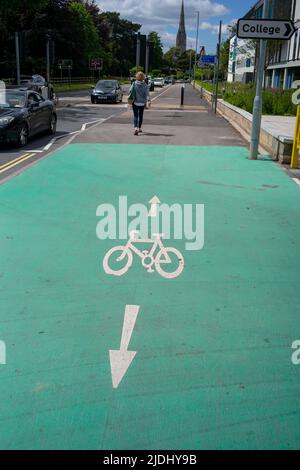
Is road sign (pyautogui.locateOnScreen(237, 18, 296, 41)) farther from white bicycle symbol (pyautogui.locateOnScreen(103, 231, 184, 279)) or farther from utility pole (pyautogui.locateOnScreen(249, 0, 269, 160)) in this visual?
white bicycle symbol (pyautogui.locateOnScreen(103, 231, 184, 279))

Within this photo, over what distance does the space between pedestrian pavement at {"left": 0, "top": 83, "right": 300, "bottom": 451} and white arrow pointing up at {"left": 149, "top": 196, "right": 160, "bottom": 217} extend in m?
0.16

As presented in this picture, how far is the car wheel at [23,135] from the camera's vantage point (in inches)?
538

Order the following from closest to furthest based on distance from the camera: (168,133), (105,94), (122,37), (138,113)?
(138,113)
(168,133)
(105,94)
(122,37)

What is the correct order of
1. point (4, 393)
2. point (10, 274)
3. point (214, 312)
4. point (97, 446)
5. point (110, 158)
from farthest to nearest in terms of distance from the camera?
point (110, 158) < point (10, 274) < point (214, 312) < point (4, 393) < point (97, 446)

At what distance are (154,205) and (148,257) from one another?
2262 mm

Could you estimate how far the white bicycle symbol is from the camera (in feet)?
17.8

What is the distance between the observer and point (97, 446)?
9.60 feet

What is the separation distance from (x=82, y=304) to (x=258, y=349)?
62.4 inches

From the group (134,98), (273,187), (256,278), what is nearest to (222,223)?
(256,278)

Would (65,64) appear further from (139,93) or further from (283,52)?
(139,93)

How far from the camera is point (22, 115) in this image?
13.8 m

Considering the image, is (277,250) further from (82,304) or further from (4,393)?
(4,393)

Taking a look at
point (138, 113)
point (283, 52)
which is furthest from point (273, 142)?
point (283, 52)

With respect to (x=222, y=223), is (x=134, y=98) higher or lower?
higher
